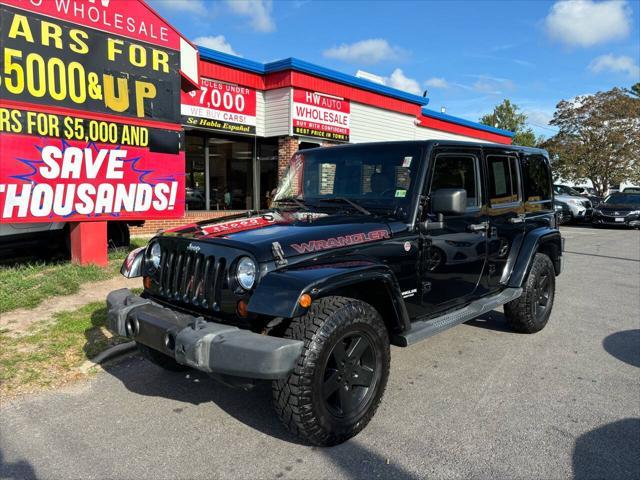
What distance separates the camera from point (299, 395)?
266 centimetres

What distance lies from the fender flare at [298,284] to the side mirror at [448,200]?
75 cm

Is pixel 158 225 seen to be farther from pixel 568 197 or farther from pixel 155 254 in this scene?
pixel 568 197

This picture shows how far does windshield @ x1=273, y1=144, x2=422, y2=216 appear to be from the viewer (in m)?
3.70

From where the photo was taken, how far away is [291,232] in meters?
3.16

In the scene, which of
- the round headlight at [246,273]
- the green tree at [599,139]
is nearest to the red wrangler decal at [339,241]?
the round headlight at [246,273]

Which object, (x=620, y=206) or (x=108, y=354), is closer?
(x=108, y=354)

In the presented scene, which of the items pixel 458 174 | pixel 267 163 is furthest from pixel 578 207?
pixel 458 174

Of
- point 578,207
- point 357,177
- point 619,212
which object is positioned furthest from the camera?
point 578,207

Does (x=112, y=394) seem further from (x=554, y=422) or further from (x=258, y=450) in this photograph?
(x=554, y=422)

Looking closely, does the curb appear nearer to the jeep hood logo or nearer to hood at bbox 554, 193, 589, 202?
the jeep hood logo

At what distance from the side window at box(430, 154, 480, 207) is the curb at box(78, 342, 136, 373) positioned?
3036 millimetres

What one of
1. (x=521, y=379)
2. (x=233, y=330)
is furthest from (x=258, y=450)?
(x=521, y=379)

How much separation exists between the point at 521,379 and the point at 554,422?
716mm

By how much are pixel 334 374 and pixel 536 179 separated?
367cm
